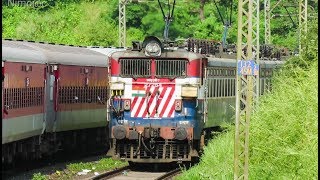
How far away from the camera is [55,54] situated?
25.8 meters

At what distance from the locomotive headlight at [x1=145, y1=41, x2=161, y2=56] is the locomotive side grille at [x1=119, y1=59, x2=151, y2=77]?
0.24 m

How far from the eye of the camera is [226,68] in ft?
90.1

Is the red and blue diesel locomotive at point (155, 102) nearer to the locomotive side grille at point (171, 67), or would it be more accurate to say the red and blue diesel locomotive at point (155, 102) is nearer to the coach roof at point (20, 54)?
the locomotive side grille at point (171, 67)

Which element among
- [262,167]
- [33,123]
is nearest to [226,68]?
[33,123]

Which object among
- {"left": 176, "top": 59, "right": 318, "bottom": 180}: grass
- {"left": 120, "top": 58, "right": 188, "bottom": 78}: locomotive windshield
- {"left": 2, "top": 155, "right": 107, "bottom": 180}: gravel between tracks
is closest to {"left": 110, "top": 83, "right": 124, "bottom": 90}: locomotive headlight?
{"left": 120, "top": 58, "right": 188, "bottom": 78}: locomotive windshield

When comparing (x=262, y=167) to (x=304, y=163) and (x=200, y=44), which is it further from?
(x=200, y=44)

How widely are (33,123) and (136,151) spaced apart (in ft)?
8.16

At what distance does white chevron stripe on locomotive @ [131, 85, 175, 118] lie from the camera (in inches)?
929

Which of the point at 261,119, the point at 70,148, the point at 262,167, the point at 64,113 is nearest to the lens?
the point at 262,167

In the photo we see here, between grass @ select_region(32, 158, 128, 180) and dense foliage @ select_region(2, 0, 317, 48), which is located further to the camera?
dense foliage @ select_region(2, 0, 317, 48)

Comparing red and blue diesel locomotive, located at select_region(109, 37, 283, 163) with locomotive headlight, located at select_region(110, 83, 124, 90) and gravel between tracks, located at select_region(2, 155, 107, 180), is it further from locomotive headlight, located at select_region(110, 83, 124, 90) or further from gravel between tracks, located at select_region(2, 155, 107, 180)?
gravel between tracks, located at select_region(2, 155, 107, 180)

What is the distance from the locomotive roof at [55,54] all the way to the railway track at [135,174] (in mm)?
3166

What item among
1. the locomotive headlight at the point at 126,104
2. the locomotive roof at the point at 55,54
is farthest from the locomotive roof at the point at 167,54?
the locomotive roof at the point at 55,54

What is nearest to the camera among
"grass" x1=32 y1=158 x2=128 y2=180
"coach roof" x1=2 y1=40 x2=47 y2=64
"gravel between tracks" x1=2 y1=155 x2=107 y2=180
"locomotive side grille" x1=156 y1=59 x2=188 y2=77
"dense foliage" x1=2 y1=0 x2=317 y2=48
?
"coach roof" x1=2 y1=40 x2=47 y2=64
